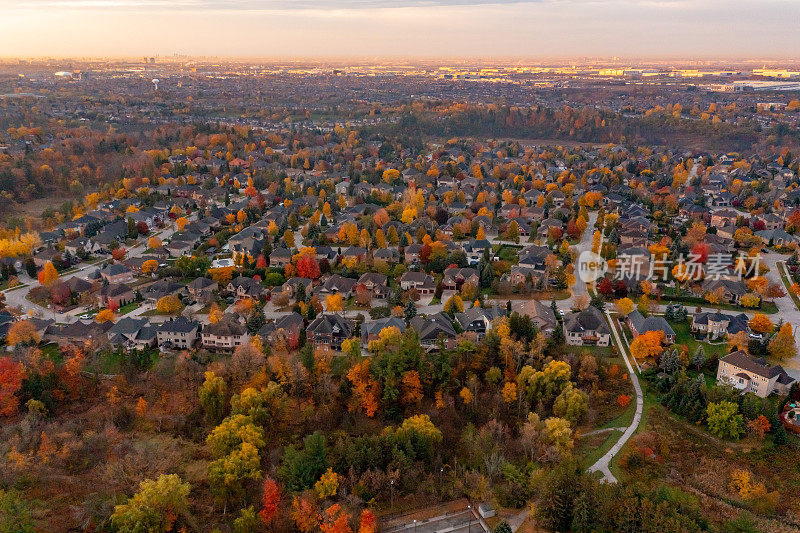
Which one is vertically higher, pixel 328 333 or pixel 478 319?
pixel 478 319

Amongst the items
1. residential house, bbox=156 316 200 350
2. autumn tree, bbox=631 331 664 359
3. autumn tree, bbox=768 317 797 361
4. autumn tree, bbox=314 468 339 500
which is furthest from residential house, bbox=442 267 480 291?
autumn tree, bbox=314 468 339 500

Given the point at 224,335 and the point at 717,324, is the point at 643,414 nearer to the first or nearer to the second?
the point at 717,324

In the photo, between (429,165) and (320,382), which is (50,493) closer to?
(320,382)

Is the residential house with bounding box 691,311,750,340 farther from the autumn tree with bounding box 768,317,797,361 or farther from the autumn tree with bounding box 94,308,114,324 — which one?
the autumn tree with bounding box 94,308,114,324

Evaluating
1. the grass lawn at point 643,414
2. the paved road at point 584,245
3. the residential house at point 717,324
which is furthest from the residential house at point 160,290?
the residential house at point 717,324

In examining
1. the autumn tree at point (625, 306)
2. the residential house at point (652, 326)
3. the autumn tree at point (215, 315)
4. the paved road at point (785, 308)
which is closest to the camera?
the paved road at point (785, 308)

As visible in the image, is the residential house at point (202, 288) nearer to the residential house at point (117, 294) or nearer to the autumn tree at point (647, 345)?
the residential house at point (117, 294)

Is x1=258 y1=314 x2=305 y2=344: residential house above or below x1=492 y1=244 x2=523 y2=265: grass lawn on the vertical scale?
below

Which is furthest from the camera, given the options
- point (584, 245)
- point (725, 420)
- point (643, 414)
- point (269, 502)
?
point (584, 245)

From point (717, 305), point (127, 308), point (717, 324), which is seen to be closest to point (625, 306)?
point (717, 324)

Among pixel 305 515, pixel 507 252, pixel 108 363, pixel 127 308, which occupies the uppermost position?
pixel 507 252

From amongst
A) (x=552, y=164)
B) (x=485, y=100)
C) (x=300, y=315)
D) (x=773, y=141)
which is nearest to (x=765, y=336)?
(x=300, y=315)

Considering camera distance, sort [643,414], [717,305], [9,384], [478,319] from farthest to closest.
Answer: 1. [717,305]
2. [478,319]
3. [9,384]
4. [643,414]
